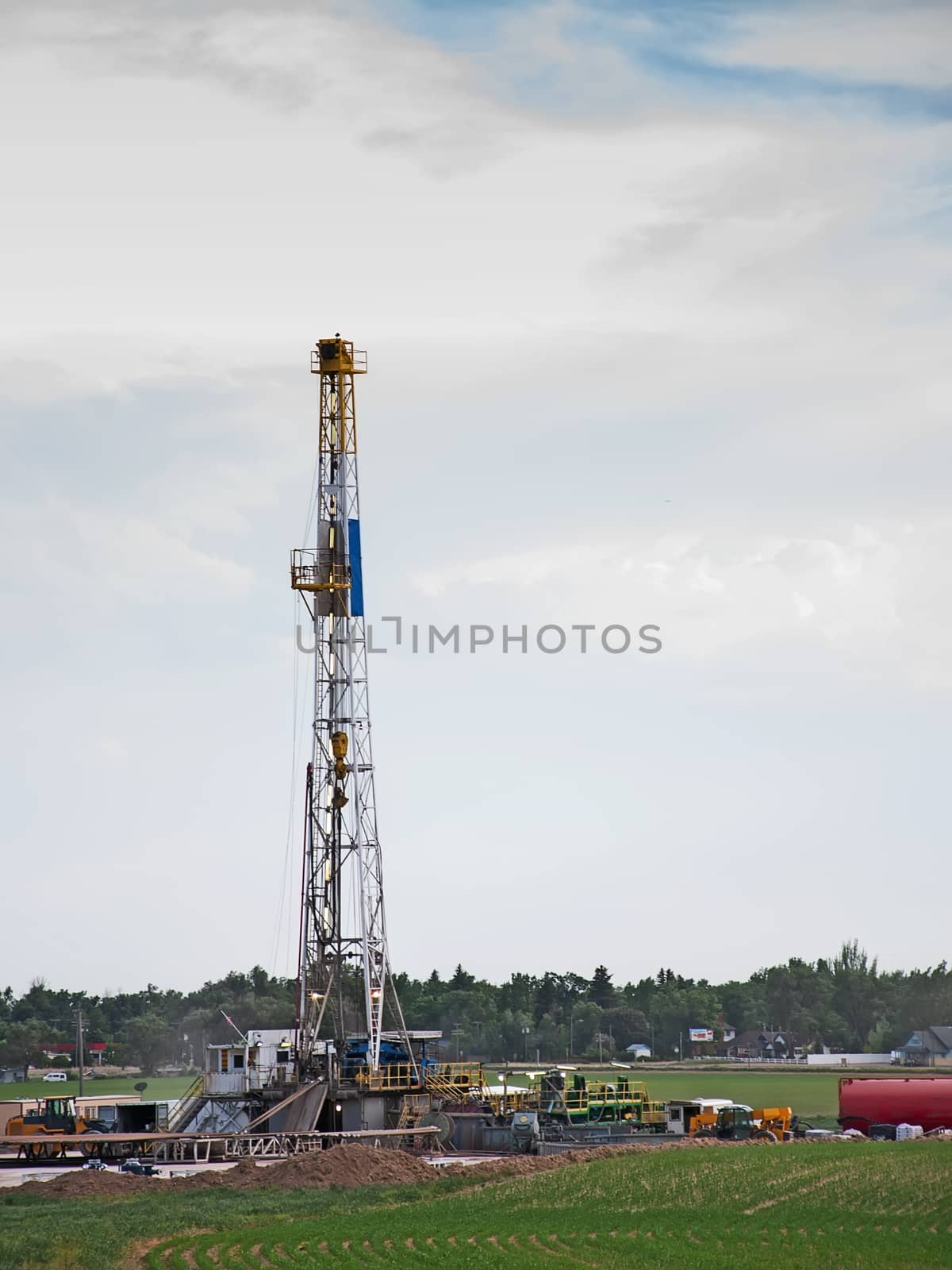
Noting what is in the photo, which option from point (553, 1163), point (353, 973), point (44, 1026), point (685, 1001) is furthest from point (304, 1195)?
point (44, 1026)

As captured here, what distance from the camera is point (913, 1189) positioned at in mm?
33562

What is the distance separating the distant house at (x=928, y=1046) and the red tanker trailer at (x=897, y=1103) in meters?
82.4

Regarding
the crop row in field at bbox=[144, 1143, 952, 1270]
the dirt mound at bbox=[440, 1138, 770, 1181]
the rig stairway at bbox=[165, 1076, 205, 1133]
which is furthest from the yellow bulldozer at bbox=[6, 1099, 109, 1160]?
the crop row in field at bbox=[144, 1143, 952, 1270]

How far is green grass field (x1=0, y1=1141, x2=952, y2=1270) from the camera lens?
25281 mm

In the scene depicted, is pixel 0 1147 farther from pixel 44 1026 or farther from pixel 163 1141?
pixel 44 1026

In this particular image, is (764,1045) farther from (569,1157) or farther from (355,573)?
(569,1157)

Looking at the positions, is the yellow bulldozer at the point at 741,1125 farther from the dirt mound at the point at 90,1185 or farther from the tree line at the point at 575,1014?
the tree line at the point at 575,1014

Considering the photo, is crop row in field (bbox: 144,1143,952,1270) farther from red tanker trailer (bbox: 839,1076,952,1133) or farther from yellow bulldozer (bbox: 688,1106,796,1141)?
red tanker trailer (bbox: 839,1076,952,1133)

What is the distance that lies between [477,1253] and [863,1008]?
145 m

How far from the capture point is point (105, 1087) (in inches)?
4380

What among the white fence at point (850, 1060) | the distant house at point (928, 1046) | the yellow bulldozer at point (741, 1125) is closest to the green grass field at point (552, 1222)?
the yellow bulldozer at point (741, 1125)

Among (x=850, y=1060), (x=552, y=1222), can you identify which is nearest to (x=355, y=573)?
(x=552, y=1222)

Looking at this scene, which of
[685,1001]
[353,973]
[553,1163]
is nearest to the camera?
[553,1163]

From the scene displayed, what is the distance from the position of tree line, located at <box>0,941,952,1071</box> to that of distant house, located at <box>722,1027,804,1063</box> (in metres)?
1.81
